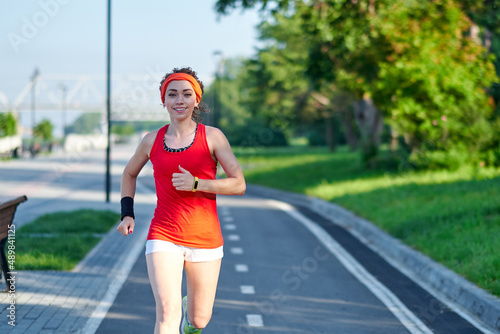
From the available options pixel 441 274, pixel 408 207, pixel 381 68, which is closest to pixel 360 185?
pixel 381 68

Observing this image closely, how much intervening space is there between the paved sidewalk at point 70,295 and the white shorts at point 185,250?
83.5 inches

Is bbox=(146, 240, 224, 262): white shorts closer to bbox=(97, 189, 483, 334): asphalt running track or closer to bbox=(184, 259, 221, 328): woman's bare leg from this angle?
bbox=(184, 259, 221, 328): woman's bare leg

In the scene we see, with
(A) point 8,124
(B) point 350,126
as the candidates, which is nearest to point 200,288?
(B) point 350,126

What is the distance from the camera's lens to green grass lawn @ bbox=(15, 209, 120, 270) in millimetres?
9219

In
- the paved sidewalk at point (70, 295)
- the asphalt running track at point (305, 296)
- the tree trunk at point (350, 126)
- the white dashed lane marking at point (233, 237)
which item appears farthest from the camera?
the tree trunk at point (350, 126)

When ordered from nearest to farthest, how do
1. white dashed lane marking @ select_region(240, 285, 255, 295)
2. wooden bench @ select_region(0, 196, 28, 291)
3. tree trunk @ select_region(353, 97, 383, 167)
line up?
wooden bench @ select_region(0, 196, 28, 291) → white dashed lane marking @ select_region(240, 285, 255, 295) → tree trunk @ select_region(353, 97, 383, 167)

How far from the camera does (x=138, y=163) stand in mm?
4633

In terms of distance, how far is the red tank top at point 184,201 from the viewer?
14.3ft

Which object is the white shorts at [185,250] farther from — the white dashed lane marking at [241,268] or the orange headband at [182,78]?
the white dashed lane marking at [241,268]

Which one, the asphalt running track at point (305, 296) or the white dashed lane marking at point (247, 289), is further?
the white dashed lane marking at point (247, 289)

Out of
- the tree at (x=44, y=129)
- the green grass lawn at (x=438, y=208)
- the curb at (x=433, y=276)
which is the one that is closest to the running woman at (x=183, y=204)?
the curb at (x=433, y=276)

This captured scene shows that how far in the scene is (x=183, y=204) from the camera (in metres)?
4.39

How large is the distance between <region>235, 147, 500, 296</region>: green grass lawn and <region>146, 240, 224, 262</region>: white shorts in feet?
13.3

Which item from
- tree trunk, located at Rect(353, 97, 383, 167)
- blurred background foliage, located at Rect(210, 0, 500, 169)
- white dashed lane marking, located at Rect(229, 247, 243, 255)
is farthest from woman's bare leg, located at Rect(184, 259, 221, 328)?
tree trunk, located at Rect(353, 97, 383, 167)
